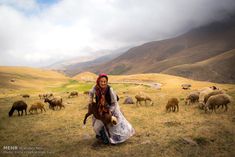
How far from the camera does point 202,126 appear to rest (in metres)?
11.2

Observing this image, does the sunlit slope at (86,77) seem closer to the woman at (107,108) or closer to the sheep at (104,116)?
the woman at (107,108)

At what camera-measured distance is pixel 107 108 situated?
8.71 metres

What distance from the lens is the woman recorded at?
8.60 m

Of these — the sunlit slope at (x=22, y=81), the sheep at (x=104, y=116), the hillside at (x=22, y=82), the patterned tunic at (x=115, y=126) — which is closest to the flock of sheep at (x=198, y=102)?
the patterned tunic at (x=115, y=126)

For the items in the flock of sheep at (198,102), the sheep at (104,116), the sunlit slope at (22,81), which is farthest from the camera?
the sunlit slope at (22,81)

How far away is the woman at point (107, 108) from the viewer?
860cm

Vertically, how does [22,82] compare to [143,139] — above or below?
above

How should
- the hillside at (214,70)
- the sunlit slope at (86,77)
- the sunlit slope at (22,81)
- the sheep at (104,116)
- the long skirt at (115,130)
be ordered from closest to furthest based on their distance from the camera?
the sheep at (104,116)
the long skirt at (115,130)
the sunlit slope at (22,81)
the sunlit slope at (86,77)
the hillside at (214,70)

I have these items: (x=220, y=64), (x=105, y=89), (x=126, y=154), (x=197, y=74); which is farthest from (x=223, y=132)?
(x=220, y=64)

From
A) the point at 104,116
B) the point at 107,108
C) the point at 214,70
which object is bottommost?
the point at 104,116

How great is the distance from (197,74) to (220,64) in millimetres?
16035

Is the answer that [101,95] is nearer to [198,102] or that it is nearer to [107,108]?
[107,108]

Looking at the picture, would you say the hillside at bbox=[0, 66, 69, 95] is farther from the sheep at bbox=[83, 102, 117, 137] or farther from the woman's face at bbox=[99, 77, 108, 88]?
the woman's face at bbox=[99, 77, 108, 88]

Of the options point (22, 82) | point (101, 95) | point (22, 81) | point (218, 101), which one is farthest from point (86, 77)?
point (101, 95)
